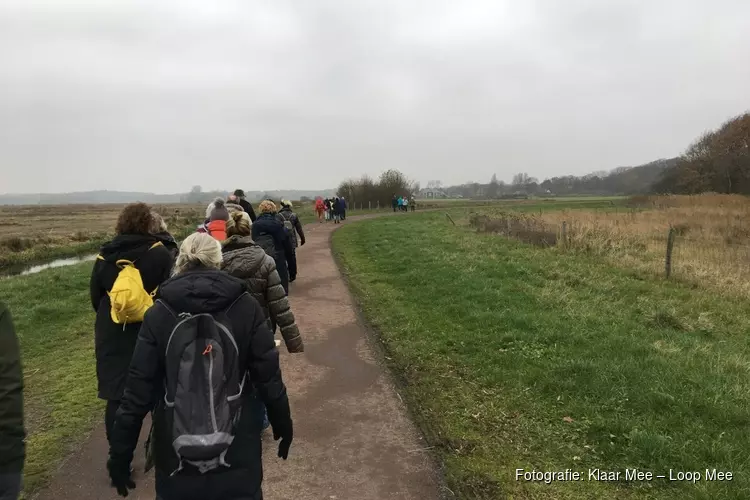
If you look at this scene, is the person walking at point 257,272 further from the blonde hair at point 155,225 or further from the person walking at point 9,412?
the person walking at point 9,412

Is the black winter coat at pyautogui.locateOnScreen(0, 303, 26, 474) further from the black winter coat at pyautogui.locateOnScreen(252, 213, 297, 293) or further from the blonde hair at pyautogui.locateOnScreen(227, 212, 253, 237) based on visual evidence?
the black winter coat at pyautogui.locateOnScreen(252, 213, 297, 293)

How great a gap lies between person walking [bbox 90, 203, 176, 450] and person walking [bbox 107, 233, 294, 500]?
4.22ft

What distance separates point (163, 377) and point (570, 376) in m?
4.40

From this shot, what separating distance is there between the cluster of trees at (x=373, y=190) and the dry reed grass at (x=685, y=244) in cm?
2887

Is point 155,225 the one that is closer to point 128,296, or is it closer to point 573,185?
point 128,296

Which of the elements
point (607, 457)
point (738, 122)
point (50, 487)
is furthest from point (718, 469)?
point (738, 122)

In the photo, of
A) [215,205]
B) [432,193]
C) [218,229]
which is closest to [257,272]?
[218,229]

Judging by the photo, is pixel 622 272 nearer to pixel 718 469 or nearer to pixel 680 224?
pixel 718 469

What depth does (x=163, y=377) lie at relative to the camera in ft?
7.31

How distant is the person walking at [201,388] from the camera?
2057 mm

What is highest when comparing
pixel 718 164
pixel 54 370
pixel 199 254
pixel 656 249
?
pixel 718 164

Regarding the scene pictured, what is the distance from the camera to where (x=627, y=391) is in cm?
478

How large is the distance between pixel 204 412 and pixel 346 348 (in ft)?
15.0

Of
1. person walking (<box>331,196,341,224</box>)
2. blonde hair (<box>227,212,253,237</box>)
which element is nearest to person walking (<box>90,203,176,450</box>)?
blonde hair (<box>227,212,253,237</box>)
